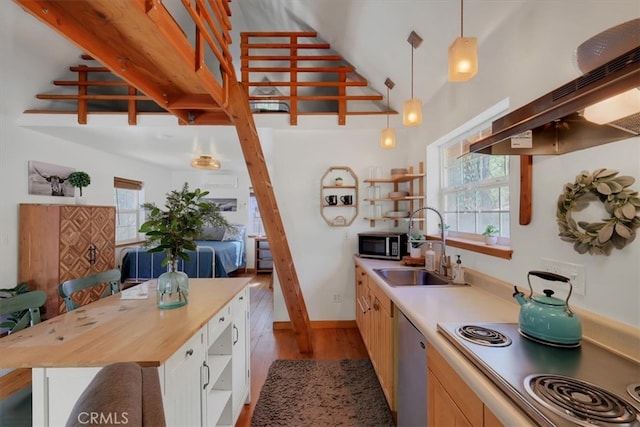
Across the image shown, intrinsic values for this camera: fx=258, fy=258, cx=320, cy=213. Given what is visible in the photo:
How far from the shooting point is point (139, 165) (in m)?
5.62

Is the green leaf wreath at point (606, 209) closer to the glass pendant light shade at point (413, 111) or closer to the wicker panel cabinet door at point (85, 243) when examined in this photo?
the glass pendant light shade at point (413, 111)

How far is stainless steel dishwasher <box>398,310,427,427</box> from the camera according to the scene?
1.25 metres

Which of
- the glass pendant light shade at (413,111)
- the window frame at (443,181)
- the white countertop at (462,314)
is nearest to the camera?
the white countertop at (462,314)

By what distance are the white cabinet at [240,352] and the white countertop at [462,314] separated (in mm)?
1048

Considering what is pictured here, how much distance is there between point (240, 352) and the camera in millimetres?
1815

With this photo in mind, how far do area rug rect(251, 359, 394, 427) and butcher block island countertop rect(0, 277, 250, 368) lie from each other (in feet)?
3.25

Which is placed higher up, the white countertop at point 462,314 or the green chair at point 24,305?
the white countertop at point 462,314

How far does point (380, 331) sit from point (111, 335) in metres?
1.67

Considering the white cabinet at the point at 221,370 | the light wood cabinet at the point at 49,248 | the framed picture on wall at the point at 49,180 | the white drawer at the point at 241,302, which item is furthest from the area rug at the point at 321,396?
the framed picture on wall at the point at 49,180

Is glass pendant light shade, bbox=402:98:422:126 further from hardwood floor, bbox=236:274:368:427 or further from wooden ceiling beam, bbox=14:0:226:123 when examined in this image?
hardwood floor, bbox=236:274:368:427

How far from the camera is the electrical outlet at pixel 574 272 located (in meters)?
1.07

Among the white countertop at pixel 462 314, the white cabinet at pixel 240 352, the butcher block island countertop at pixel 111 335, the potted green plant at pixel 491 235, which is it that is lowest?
the white cabinet at pixel 240 352

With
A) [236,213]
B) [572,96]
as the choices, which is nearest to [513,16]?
[572,96]

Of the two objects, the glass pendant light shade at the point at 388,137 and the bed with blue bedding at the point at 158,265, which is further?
the bed with blue bedding at the point at 158,265
